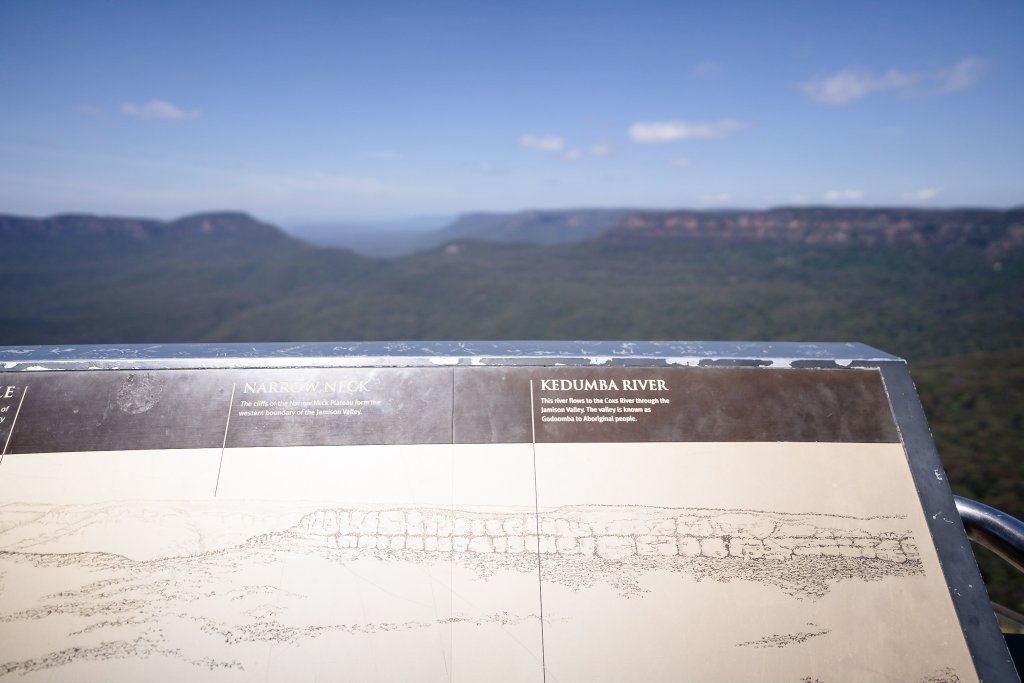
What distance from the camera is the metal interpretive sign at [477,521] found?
1.34 meters

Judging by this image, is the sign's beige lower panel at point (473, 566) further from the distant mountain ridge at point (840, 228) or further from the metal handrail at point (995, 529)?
the distant mountain ridge at point (840, 228)

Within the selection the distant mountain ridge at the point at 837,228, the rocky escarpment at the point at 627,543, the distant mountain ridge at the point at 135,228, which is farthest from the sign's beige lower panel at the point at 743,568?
the distant mountain ridge at the point at 135,228

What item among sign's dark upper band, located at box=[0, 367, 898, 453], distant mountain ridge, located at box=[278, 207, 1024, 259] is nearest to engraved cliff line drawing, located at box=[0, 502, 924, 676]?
sign's dark upper band, located at box=[0, 367, 898, 453]

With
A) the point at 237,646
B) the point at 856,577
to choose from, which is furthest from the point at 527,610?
the point at 856,577

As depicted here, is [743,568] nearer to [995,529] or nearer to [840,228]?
[995,529]

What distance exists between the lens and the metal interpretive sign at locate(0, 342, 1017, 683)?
1344mm

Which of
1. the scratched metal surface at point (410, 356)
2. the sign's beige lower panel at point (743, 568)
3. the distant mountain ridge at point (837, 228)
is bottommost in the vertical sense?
the sign's beige lower panel at point (743, 568)

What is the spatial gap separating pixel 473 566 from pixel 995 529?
1.48 m

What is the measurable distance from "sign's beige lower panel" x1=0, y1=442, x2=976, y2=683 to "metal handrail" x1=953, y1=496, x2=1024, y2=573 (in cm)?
23

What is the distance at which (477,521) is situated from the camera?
147 cm

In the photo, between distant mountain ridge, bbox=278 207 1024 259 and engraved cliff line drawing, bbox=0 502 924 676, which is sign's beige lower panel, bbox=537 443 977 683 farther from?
distant mountain ridge, bbox=278 207 1024 259

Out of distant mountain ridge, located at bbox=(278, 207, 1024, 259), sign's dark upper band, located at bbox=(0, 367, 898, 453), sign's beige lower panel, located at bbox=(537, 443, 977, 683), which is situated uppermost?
distant mountain ridge, located at bbox=(278, 207, 1024, 259)

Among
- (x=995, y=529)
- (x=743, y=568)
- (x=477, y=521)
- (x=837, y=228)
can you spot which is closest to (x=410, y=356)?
(x=477, y=521)

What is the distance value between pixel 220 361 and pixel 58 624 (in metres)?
0.74
